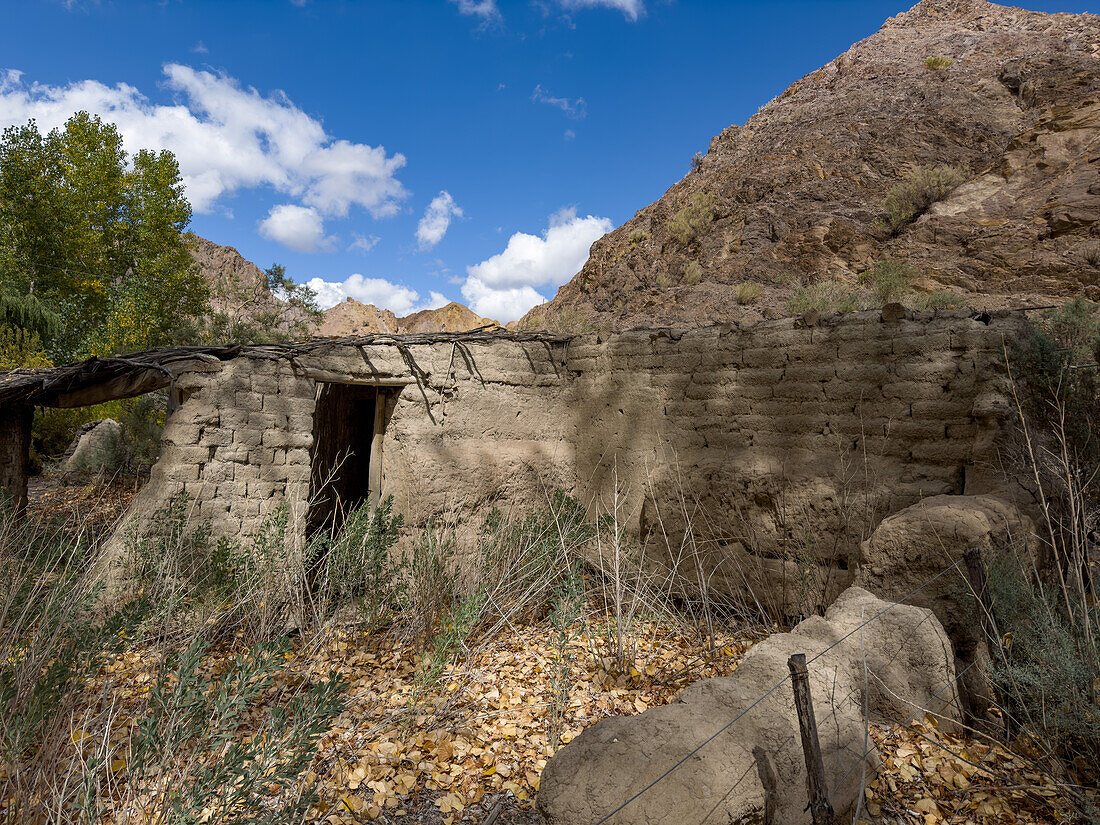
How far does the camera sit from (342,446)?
7.58 m

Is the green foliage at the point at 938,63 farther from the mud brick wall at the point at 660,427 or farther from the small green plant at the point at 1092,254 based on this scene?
the mud brick wall at the point at 660,427

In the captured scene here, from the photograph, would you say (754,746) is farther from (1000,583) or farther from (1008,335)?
(1008,335)

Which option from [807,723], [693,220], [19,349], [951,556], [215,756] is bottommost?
[215,756]

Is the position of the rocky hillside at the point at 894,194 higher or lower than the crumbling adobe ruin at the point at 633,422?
higher

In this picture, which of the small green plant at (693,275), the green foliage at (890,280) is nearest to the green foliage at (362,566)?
the green foliage at (890,280)

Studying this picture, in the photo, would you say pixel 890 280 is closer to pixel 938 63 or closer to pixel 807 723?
pixel 807 723

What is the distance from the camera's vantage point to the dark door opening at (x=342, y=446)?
6578 millimetres

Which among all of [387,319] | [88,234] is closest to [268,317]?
[88,234]

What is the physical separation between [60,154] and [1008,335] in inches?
898

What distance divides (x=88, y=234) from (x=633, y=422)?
62.0 feet

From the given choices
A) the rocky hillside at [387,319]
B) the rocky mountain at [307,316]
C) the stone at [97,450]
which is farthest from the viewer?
the rocky hillside at [387,319]

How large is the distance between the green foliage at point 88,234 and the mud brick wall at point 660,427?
1292 centimetres

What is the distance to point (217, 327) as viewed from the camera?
1762cm

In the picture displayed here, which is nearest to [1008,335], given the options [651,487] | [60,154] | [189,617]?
[651,487]
